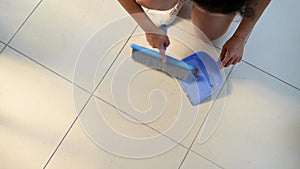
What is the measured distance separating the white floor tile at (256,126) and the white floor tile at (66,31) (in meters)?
0.29

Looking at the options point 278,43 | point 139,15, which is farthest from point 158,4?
point 278,43

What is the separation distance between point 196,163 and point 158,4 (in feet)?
1.15

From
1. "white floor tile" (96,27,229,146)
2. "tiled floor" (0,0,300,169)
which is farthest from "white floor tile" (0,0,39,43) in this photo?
"white floor tile" (96,27,229,146)

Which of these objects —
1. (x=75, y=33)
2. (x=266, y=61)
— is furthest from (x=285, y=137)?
(x=75, y=33)

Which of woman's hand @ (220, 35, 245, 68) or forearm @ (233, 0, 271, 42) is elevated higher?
forearm @ (233, 0, 271, 42)

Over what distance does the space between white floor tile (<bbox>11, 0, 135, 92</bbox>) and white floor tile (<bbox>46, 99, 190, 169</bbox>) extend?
12cm

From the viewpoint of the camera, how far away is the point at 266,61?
36.0 inches

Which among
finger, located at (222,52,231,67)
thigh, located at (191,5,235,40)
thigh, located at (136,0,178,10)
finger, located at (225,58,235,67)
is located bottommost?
finger, located at (225,58,235,67)

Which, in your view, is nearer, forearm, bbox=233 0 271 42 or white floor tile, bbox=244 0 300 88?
forearm, bbox=233 0 271 42

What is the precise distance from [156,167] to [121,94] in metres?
0.18

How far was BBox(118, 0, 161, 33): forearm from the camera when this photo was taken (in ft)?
Answer: 2.56

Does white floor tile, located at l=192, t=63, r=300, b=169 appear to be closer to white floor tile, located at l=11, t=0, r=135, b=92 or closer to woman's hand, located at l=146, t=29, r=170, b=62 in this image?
woman's hand, located at l=146, t=29, r=170, b=62

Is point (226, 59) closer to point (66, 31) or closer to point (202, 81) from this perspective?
point (202, 81)

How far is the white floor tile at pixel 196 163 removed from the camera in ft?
2.68
